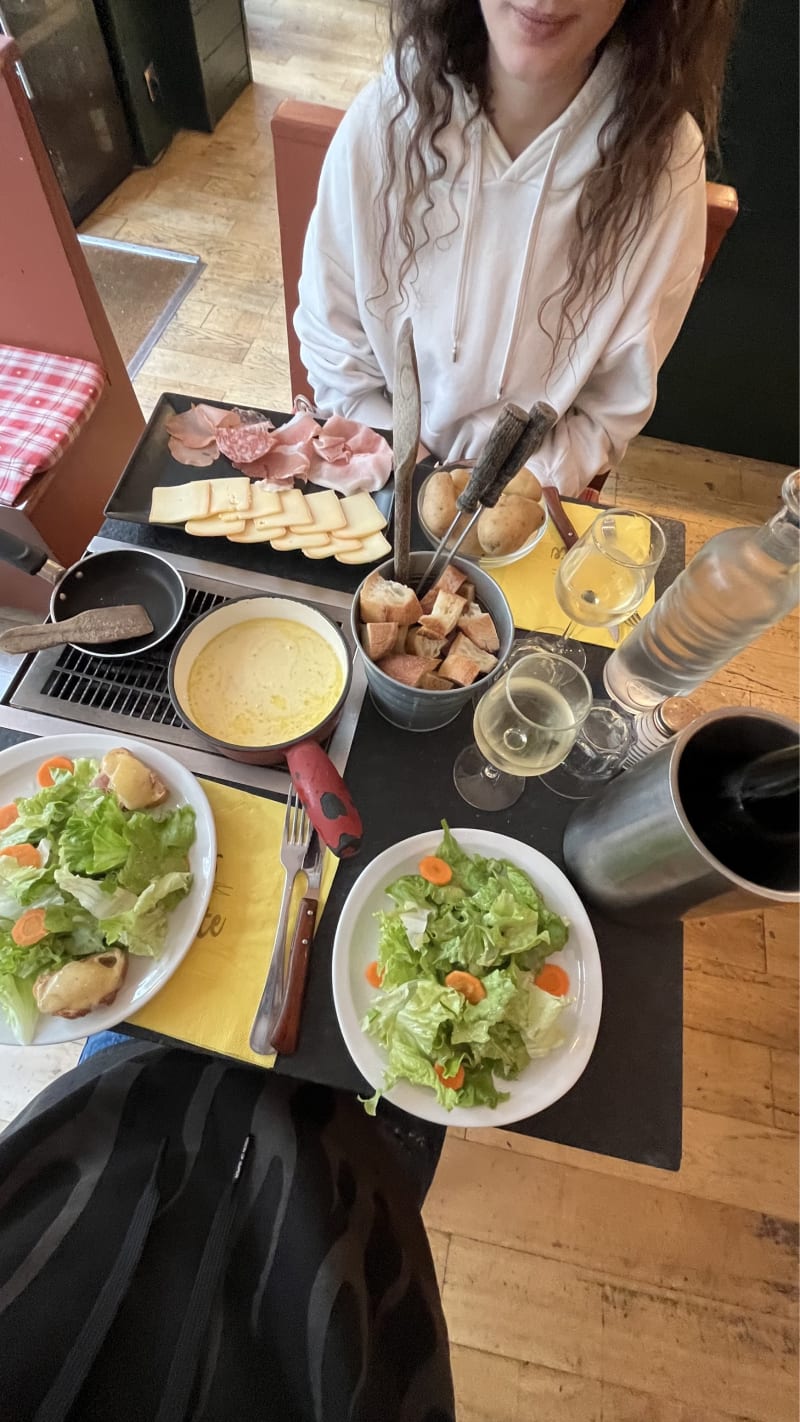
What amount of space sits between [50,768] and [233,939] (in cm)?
26

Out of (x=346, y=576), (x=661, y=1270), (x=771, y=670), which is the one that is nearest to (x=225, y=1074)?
(x=346, y=576)

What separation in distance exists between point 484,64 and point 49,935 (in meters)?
1.20

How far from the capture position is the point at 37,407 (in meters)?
1.42

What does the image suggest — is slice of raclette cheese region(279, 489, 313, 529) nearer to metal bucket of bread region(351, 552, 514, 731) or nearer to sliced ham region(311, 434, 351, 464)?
sliced ham region(311, 434, 351, 464)

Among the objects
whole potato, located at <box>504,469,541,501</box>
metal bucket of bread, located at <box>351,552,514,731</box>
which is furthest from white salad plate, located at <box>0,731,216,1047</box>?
whole potato, located at <box>504,469,541,501</box>

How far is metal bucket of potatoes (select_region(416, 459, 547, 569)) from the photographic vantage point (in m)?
0.92

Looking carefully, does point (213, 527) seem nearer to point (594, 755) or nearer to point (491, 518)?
point (491, 518)

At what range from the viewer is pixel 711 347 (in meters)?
1.89

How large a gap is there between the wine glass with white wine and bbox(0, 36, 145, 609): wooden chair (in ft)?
3.38

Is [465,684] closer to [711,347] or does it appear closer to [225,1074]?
[225,1074]

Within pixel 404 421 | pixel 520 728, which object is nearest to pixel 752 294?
pixel 404 421

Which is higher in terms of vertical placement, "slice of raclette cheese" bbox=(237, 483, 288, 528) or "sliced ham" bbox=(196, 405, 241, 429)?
"sliced ham" bbox=(196, 405, 241, 429)

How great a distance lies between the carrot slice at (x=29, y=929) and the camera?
655mm

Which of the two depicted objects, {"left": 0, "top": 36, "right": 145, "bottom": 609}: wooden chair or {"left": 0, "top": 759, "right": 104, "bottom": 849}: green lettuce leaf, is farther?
{"left": 0, "top": 36, "right": 145, "bottom": 609}: wooden chair
